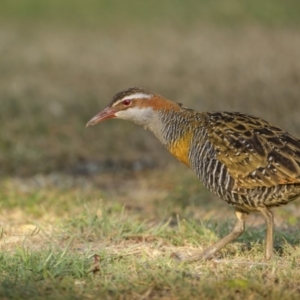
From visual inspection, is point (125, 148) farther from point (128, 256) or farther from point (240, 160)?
point (240, 160)

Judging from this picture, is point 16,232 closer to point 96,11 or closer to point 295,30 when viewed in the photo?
point 295,30

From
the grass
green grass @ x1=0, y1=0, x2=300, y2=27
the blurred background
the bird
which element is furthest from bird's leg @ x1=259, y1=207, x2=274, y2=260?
green grass @ x1=0, y1=0, x2=300, y2=27

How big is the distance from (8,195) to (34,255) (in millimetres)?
3221

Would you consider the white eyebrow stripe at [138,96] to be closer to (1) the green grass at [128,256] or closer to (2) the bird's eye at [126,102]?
(2) the bird's eye at [126,102]

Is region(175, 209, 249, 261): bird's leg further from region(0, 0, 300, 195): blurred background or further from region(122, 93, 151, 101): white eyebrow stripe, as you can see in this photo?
region(0, 0, 300, 195): blurred background

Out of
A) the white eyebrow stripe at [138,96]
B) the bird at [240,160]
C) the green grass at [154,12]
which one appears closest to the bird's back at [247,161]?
the bird at [240,160]

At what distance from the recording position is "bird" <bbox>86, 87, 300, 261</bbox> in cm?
655

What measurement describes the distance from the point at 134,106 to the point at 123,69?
10567 mm

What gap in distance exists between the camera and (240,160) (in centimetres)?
665

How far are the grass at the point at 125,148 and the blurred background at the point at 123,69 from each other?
0.04 meters

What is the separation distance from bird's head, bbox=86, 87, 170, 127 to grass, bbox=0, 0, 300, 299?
1007mm

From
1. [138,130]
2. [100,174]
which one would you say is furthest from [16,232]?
[138,130]

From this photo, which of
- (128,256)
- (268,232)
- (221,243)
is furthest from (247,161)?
(128,256)

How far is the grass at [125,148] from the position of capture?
623 centimetres
